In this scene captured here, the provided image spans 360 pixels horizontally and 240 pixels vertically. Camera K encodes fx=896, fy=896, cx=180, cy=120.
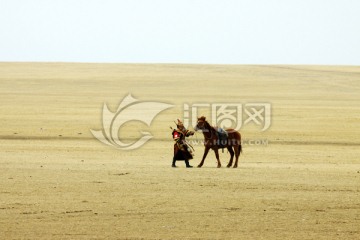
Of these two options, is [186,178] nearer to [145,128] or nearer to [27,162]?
[27,162]

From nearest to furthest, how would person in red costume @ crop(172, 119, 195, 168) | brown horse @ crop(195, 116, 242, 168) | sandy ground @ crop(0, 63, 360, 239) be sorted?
sandy ground @ crop(0, 63, 360, 239) → brown horse @ crop(195, 116, 242, 168) → person in red costume @ crop(172, 119, 195, 168)

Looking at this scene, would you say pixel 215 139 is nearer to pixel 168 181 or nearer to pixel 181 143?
pixel 181 143

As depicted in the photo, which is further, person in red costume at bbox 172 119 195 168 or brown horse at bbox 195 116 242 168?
person in red costume at bbox 172 119 195 168

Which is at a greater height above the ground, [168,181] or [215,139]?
[215,139]

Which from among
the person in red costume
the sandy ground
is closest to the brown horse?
the person in red costume

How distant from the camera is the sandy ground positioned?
1232cm

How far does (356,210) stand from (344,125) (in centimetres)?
2042

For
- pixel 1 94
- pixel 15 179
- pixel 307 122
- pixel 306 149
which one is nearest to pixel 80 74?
pixel 1 94

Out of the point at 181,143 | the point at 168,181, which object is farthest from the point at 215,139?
the point at 168,181

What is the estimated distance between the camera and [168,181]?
17.0m

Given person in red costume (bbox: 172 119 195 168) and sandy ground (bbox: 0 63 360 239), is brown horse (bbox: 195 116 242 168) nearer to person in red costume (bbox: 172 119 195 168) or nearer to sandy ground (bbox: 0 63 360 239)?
person in red costume (bbox: 172 119 195 168)

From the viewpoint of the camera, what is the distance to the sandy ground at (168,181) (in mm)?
12320

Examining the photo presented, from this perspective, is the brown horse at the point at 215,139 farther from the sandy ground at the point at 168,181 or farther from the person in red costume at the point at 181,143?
the sandy ground at the point at 168,181

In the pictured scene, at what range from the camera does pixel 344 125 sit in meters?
34.1
